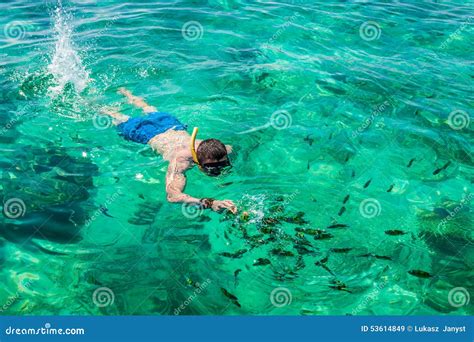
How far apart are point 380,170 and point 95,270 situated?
5.35 metres

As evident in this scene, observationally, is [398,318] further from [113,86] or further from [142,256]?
[113,86]

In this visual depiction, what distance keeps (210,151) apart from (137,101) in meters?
3.95

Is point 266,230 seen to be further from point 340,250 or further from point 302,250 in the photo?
point 340,250

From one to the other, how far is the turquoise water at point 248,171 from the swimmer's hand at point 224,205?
664 millimetres

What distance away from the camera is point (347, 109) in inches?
395

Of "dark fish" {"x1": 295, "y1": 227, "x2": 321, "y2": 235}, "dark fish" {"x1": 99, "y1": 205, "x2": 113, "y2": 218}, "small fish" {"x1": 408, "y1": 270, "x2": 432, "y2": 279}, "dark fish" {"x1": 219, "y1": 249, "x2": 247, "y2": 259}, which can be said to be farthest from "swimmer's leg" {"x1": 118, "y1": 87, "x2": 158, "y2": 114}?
"small fish" {"x1": 408, "y1": 270, "x2": 432, "y2": 279}

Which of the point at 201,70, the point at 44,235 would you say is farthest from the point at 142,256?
the point at 201,70

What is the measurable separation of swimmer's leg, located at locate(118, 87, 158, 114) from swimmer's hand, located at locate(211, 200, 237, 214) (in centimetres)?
388

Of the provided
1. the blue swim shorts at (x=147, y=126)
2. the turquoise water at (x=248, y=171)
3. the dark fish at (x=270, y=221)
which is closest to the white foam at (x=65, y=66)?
the turquoise water at (x=248, y=171)

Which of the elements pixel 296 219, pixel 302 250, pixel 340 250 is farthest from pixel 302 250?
pixel 296 219

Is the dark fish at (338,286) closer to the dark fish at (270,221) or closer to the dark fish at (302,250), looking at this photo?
the dark fish at (302,250)

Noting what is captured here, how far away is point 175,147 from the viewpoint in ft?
25.6

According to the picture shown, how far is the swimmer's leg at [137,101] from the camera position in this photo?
30.6 feet

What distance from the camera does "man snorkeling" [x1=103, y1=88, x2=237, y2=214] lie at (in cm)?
647
